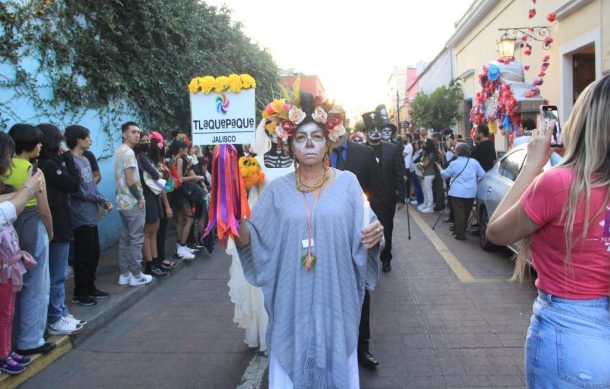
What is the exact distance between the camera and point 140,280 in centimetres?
641

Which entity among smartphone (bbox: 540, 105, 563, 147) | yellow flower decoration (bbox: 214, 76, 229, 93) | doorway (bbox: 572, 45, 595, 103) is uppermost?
doorway (bbox: 572, 45, 595, 103)

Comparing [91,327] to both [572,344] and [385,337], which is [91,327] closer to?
[385,337]

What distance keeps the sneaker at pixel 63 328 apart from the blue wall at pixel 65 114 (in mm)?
2853

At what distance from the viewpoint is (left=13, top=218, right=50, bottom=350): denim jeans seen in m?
4.16

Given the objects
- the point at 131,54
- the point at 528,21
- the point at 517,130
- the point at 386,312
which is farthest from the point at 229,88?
the point at 528,21

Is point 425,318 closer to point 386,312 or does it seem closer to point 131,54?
point 386,312

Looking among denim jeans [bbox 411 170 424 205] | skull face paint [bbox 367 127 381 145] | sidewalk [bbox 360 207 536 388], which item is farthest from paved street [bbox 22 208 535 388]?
denim jeans [bbox 411 170 424 205]

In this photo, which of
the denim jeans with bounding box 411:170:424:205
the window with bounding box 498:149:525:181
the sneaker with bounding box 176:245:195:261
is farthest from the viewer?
the denim jeans with bounding box 411:170:424:205

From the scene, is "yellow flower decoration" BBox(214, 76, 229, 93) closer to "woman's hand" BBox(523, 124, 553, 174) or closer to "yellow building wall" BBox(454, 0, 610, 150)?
"woman's hand" BBox(523, 124, 553, 174)

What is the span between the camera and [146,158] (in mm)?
6594

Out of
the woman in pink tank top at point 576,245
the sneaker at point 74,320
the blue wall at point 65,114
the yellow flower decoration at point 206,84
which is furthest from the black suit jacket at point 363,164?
the blue wall at point 65,114

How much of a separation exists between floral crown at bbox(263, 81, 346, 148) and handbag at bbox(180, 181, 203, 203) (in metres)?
5.27

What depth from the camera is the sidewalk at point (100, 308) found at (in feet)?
13.7

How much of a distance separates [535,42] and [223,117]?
1240cm
